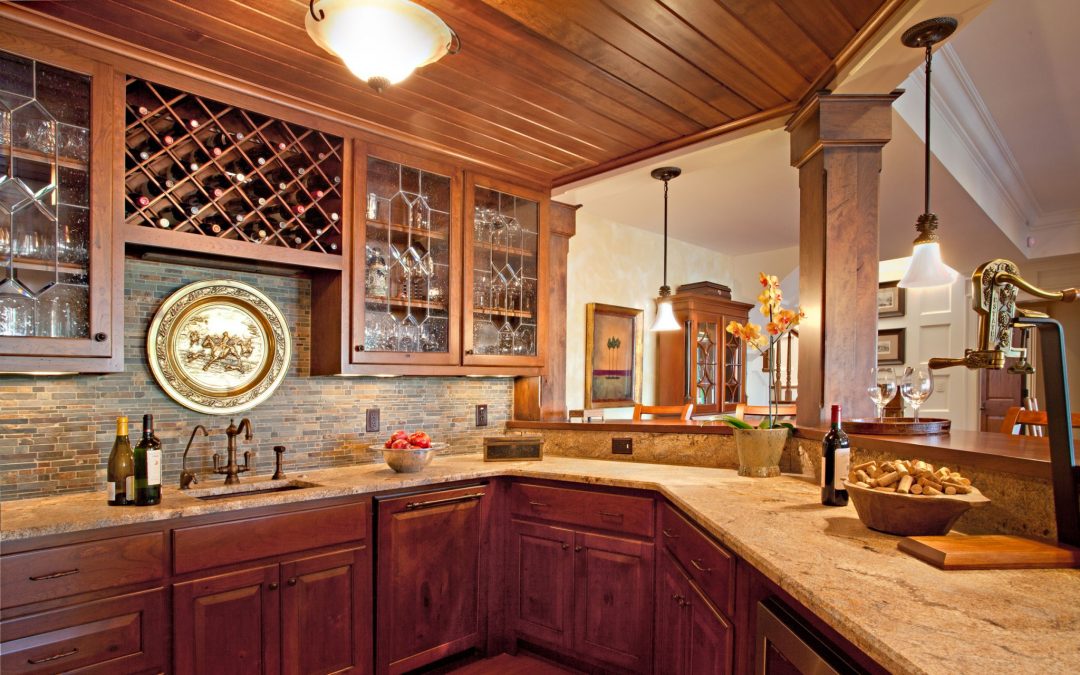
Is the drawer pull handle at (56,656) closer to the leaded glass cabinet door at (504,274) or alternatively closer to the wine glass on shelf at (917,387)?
the leaded glass cabinet door at (504,274)

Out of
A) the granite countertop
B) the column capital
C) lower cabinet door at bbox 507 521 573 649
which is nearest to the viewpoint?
the granite countertop

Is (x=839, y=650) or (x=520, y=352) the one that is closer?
(x=839, y=650)

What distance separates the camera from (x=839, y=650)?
1.11m

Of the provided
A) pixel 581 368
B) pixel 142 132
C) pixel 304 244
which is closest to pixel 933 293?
pixel 581 368

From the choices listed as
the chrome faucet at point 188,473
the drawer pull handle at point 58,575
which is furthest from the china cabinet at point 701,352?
the drawer pull handle at point 58,575

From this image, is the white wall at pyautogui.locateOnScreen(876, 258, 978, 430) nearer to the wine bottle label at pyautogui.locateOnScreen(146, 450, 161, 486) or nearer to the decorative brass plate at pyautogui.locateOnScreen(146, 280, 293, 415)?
the decorative brass plate at pyautogui.locateOnScreen(146, 280, 293, 415)

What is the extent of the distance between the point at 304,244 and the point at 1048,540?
2671 mm

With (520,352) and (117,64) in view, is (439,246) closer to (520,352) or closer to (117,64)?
(520,352)

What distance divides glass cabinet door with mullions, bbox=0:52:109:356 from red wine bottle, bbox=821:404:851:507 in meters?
2.44

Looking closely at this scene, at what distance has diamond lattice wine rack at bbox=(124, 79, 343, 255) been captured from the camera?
7.29 ft

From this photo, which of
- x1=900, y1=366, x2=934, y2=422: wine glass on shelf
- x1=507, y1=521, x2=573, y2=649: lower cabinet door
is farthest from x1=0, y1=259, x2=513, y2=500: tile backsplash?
x1=900, y1=366, x2=934, y2=422: wine glass on shelf

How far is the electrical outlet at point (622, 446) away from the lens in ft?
9.99

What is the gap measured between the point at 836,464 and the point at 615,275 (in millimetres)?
3331

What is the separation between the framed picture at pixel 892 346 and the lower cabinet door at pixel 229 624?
6434 millimetres
